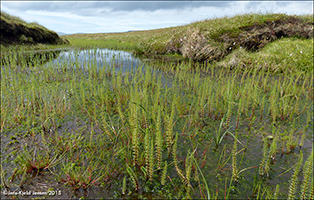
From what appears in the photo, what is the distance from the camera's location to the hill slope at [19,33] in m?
12.8

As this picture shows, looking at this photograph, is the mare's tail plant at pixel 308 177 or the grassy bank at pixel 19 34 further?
the grassy bank at pixel 19 34

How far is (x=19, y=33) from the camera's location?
1398cm

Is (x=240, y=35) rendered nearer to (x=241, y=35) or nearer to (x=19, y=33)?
(x=241, y=35)

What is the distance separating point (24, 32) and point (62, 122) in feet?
49.6

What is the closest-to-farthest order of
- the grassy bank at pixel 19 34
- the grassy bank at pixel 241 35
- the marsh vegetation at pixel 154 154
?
the marsh vegetation at pixel 154 154 < the grassy bank at pixel 241 35 < the grassy bank at pixel 19 34

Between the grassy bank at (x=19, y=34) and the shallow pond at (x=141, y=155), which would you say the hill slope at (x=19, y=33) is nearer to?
the grassy bank at (x=19, y=34)

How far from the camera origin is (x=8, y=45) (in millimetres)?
12219

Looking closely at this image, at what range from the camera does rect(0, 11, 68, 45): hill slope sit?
41.9 feet

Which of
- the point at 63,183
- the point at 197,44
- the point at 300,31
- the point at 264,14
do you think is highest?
the point at 264,14

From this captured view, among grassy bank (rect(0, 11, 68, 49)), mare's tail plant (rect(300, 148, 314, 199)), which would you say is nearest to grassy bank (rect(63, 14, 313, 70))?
mare's tail plant (rect(300, 148, 314, 199))

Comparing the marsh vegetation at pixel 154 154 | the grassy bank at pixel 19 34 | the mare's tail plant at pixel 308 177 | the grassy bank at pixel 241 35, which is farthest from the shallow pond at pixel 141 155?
the grassy bank at pixel 19 34

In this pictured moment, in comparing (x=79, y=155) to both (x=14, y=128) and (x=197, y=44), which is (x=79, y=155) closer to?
(x=14, y=128)

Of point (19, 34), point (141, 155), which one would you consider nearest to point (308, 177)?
point (141, 155)

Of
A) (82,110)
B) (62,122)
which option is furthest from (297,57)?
(62,122)
